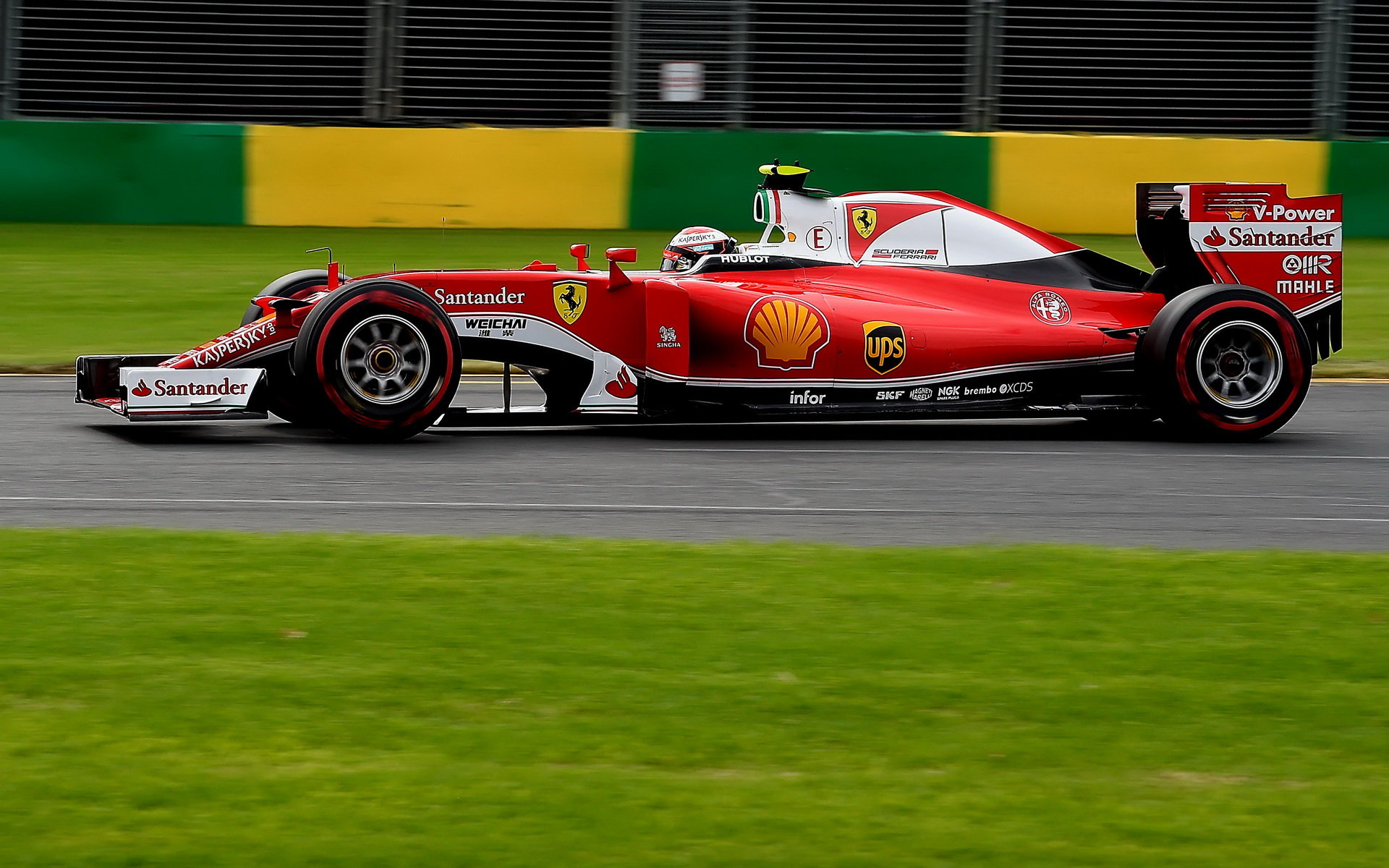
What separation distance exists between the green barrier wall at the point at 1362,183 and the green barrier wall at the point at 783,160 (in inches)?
145

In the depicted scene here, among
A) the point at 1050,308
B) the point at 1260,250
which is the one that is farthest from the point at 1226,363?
the point at 1050,308

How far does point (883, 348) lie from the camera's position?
9148 mm

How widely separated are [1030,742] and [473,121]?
1519cm

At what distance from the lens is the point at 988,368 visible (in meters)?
9.29

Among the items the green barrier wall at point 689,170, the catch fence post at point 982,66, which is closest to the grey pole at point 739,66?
the green barrier wall at point 689,170

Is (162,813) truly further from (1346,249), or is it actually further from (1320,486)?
(1346,249)

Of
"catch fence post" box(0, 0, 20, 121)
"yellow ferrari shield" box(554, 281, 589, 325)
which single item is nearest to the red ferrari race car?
"yellow ferrari shield" box(554, 281, 589, 325)

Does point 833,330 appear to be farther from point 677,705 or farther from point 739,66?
point 739,66

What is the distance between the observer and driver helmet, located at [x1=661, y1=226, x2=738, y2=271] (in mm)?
9625

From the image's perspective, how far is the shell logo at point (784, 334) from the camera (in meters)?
9.05

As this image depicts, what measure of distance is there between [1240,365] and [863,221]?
85.4 inches

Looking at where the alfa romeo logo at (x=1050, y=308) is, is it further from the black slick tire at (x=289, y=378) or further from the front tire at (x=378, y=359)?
the black slick tire at (x=289, y=378)

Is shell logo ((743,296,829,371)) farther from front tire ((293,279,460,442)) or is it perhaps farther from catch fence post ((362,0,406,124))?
catch fence post ((362,0,406,124))

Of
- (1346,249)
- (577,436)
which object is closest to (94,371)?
(577,436)
